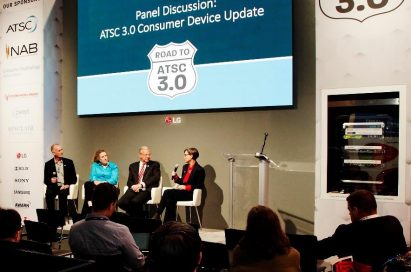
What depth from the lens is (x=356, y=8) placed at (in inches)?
203

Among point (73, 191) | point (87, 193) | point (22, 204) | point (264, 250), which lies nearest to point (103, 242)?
point (264, 250)

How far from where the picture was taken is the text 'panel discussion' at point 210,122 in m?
3.62

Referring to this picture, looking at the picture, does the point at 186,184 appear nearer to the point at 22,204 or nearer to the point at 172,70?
the point at 172,70

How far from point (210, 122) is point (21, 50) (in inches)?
149

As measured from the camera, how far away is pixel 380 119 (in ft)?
16.5

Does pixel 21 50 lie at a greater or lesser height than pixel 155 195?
greater

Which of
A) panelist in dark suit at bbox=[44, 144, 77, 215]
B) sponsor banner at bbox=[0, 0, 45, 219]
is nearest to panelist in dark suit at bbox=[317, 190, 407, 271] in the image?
panelist in dark suit at bbox=[44, 144, 77, 215]

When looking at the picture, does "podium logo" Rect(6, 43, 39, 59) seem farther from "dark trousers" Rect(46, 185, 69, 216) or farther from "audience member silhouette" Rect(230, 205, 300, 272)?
"audience member silhouette" Rect(230, 205, 300, 272)

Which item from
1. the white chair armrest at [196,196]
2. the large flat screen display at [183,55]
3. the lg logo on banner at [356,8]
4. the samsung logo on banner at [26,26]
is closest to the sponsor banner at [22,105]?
the samsung logo on banner at [26,26]

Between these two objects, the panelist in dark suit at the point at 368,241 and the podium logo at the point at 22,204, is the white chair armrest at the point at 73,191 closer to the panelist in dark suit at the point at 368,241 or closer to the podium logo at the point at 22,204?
the podium logo at the point at 22,204

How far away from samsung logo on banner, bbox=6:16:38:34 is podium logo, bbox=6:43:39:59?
262 mm

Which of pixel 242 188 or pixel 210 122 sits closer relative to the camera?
pixel 242 188

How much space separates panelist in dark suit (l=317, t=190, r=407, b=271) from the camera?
2.77 meters

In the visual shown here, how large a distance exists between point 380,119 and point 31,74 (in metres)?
5.75
